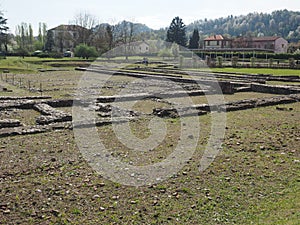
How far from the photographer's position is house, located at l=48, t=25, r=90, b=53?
7512 cm

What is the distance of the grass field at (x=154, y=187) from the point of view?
471 cm

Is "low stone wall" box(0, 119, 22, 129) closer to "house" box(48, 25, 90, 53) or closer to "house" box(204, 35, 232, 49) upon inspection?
"house" box(48, 25, 90, 53)

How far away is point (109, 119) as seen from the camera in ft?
35.0

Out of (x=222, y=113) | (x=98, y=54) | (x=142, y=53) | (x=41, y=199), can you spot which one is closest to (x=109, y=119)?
(x=222, y=113)

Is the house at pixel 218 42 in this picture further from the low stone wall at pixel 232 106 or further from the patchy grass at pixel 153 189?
the patchy grass at pixel 153 189

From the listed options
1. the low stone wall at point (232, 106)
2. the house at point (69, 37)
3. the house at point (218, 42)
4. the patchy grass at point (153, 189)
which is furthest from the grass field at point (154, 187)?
the house at point (218, 42)

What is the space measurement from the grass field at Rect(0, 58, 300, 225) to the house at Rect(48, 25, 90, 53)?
69.4m

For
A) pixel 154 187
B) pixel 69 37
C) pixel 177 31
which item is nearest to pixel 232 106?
pixel 154 187

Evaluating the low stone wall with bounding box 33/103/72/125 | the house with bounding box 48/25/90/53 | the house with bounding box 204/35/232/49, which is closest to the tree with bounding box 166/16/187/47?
the house with bounding box 204/35/232/49

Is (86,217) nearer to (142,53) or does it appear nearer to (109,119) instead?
(109,119)

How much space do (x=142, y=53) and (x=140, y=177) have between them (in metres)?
76.5

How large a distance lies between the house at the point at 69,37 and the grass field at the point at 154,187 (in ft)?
228

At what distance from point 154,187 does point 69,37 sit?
248ft

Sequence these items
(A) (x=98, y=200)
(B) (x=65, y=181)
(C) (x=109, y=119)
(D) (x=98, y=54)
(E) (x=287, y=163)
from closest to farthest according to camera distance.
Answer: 1. (A) (x=98, y=200)
2. (B) (x=65, y=181)
3. (E) (x=287, y=163)
4. (C) (x=109, y=119)
5. (D) (x=98, y=54)
